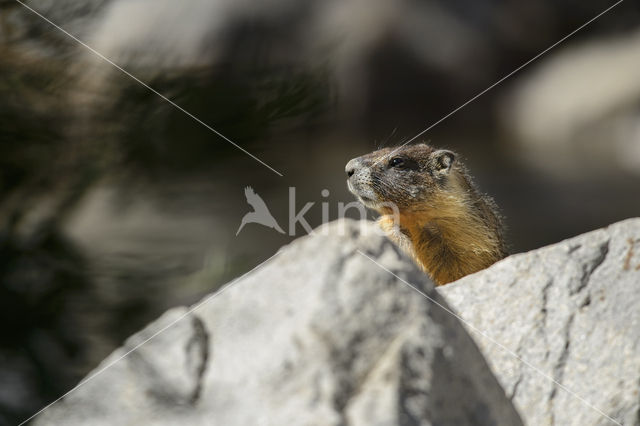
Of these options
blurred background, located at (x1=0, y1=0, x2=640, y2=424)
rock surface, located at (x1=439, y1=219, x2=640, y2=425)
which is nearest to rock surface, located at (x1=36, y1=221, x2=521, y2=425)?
blurred background, located at (x1=0, y1=0, x2=640, y2=424)

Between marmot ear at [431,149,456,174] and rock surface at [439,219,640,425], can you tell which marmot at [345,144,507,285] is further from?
rock surface at [439,219,640,425]

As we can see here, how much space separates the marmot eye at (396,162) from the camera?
17.2 ft

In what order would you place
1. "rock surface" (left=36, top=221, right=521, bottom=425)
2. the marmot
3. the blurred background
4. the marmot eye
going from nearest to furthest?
the blurred background, "rock surface" (left=36, top=221, right=521, bottom=425), the marmot, the marmot eye

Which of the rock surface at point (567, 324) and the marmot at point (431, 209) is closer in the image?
the rock surface at point (567, 324)

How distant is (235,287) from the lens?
2.00 meters

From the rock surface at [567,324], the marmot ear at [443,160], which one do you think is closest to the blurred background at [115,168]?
the rock surface at [567,324]

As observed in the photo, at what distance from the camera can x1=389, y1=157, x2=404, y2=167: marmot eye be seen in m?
5.25

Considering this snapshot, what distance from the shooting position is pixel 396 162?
17.3ft

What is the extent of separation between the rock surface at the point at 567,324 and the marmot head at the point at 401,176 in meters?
1.80

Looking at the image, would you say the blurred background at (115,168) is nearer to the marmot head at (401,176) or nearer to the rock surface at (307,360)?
the rock surface at (307,360)

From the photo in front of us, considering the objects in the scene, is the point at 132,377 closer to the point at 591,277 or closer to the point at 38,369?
the point at 38,369

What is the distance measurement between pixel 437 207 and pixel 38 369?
4097 millimetres

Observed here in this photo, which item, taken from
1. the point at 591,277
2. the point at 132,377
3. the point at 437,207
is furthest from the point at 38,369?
the point at 437,207

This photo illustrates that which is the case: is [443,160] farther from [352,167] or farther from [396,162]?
[352,167]
